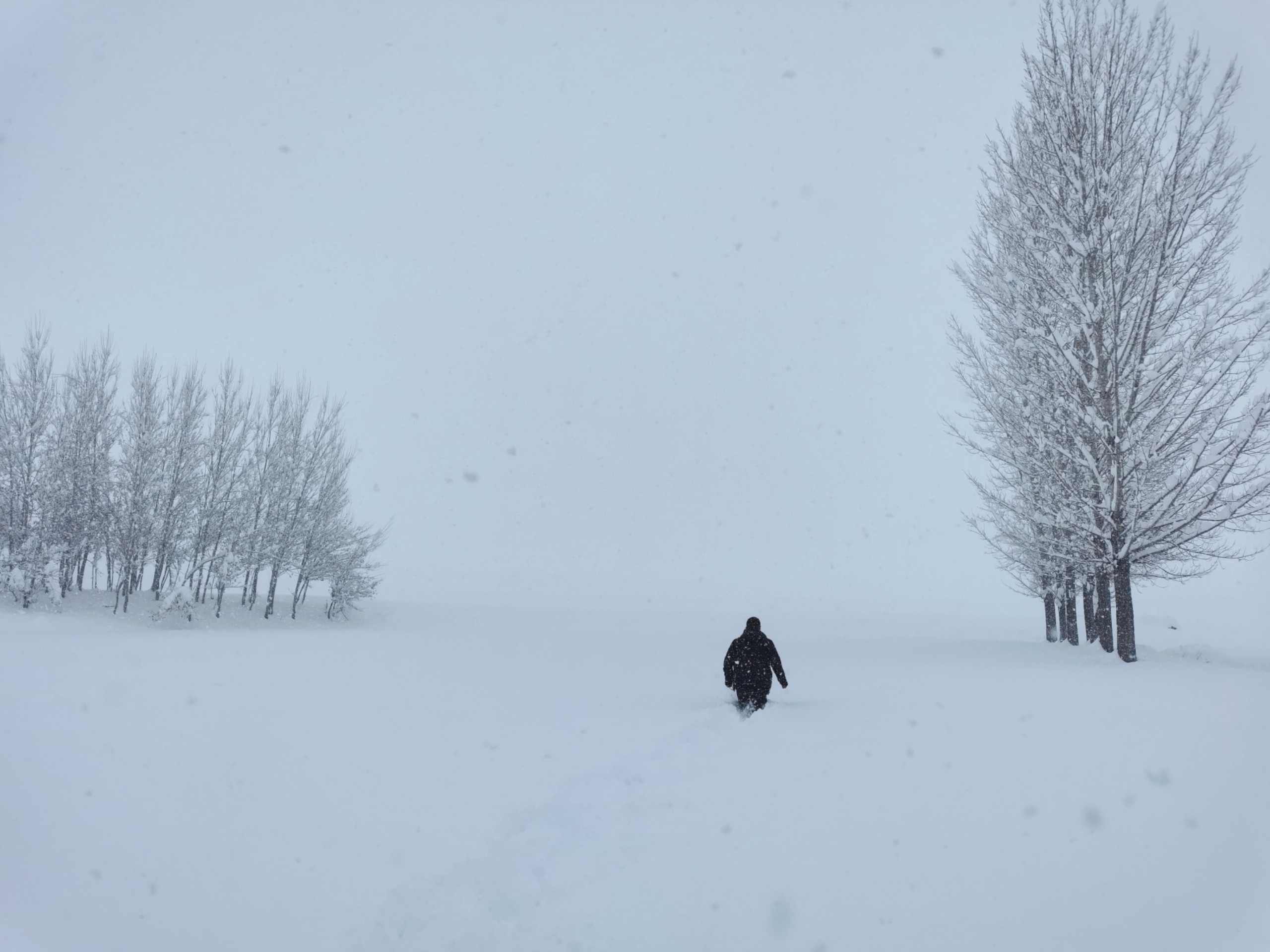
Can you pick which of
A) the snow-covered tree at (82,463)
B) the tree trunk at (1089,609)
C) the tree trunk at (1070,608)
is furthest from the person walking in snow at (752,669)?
the snow-covered tree at (82,463)

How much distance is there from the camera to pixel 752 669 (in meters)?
8.45

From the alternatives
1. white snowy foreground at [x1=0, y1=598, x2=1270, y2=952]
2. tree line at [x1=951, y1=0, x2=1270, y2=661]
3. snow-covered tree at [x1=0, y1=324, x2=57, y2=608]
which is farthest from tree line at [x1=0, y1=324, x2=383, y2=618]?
tree line at [x1=951, y1=0, x2=1270, y2=661]

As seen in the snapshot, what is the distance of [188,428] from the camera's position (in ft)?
83.1

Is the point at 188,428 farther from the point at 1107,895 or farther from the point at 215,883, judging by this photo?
the point at 1107,895

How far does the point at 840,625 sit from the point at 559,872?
2219 centimetres

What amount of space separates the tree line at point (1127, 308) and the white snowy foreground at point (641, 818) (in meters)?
2.14

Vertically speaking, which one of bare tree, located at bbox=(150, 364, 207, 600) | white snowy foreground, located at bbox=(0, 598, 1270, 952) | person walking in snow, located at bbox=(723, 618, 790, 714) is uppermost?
bare tree, located at bbox=(150, 364, 207, 600)

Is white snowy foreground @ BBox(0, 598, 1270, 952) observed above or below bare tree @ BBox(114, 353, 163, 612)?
below

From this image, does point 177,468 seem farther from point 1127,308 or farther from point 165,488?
point 1127,308

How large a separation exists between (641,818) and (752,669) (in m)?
3.65

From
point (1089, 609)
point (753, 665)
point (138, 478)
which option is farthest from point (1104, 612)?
point (138, 478)

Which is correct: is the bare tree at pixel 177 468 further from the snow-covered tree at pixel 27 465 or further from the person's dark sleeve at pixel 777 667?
the person's dark sleeve at pixel 777 667

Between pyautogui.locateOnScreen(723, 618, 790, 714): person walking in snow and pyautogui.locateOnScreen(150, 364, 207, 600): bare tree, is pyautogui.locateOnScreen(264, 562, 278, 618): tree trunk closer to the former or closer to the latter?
pyautogui.locateOnScreen(150, 364, 207, 600): bare tree

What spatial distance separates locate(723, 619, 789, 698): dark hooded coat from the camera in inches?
331
